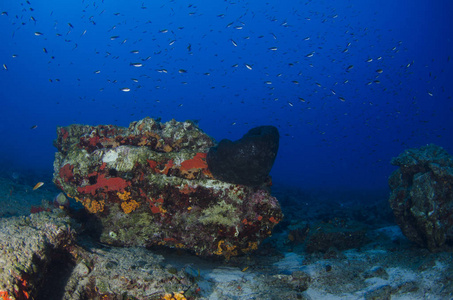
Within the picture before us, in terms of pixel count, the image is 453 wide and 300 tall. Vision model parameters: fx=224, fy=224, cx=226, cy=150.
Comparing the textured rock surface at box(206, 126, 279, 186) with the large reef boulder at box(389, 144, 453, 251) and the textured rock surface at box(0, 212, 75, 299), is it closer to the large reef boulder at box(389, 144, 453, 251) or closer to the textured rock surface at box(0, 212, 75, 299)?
the textured rock surface at box(0, 212, 75, 299)

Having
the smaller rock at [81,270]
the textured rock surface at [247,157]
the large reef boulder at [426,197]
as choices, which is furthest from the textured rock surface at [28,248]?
the large reef boulder at [426,197]

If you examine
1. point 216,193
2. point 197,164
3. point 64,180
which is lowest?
point 64,180

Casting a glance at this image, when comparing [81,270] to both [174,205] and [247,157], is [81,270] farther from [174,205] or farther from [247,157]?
[247,157]

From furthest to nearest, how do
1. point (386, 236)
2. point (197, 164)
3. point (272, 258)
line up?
point (386, 236)
point (272, 258)
point (197, 164)

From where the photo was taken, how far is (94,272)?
3.82 metres

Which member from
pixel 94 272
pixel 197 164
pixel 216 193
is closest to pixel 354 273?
pixel 216 193

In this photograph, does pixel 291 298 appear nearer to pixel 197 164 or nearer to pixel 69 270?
pixel 197 164

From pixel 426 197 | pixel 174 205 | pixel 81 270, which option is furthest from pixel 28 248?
pixel 426 197

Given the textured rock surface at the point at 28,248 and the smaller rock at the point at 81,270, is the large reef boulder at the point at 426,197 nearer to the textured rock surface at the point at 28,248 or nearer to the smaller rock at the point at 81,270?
the smaller rock at the point at 81,270

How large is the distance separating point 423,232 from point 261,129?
4.54 m

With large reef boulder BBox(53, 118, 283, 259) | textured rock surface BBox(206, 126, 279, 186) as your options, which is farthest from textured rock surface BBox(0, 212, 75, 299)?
textured rock surface BBox(206, 126, 279, 186)

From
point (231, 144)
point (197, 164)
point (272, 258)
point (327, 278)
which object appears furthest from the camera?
point (272, 258)

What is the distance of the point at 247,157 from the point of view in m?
4.87

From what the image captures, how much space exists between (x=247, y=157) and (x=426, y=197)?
14.5ft
